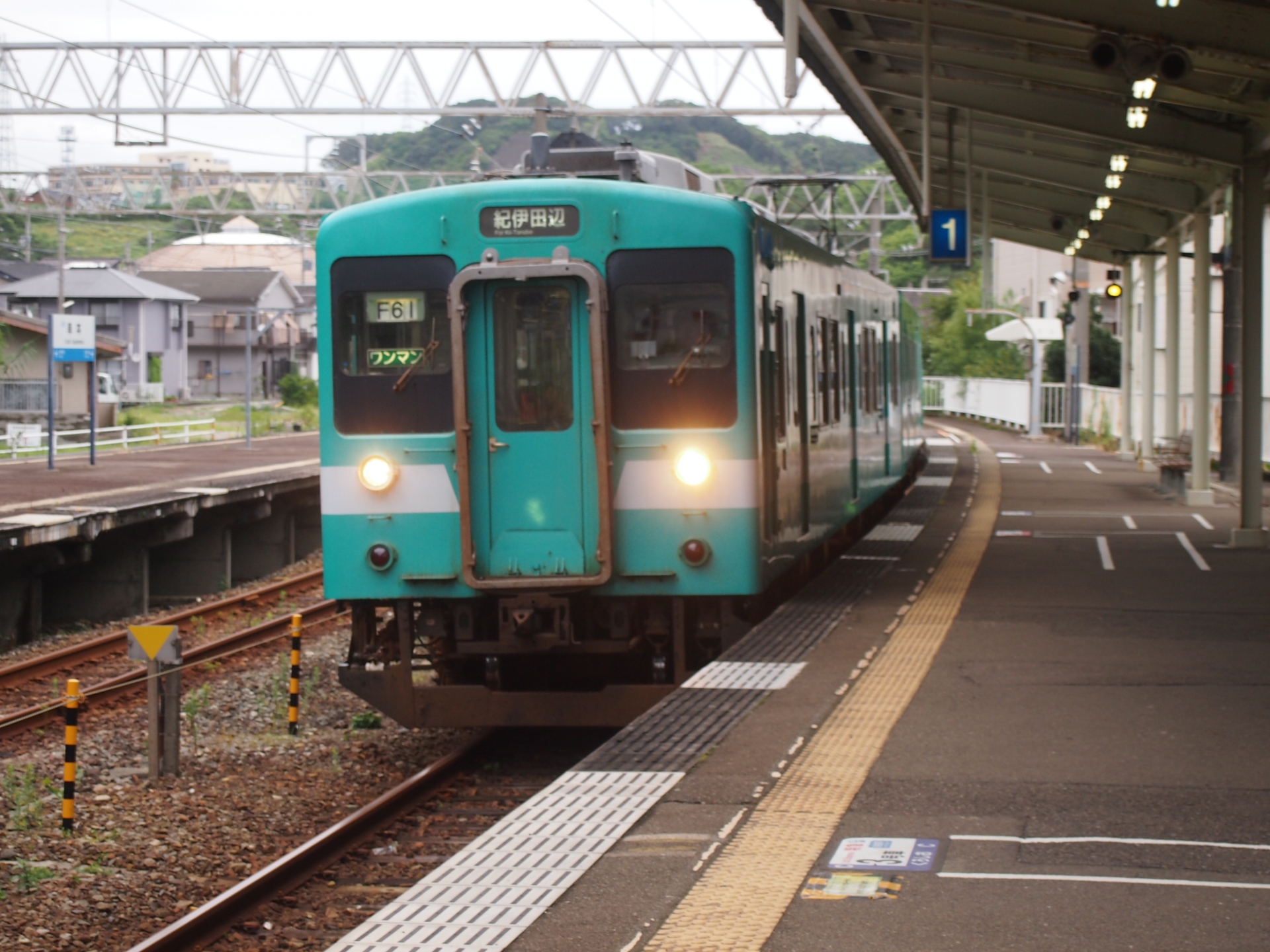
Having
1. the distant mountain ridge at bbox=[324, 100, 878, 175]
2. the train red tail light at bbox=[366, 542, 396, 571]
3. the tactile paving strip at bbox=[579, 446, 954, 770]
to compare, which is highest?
the distant mountain ridge at bbox=[324, 100, 878, 175]

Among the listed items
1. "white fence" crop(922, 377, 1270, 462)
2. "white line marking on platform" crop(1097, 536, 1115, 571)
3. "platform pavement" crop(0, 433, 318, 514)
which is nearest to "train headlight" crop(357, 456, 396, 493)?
"white line marking on platform" crop(1097, 536, 1115, 571)

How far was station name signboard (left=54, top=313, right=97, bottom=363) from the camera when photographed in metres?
25.7

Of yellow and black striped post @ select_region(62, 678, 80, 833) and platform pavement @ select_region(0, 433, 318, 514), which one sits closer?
yellow and black striped post @ select_region(62, 678, 80, 833)

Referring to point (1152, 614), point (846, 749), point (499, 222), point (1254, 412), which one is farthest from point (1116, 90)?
point (846, 749)

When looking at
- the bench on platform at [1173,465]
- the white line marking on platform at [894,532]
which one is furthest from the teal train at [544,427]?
the bench on platform at [1173,465]

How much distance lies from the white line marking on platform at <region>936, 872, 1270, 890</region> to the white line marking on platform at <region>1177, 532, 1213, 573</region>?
8626mm

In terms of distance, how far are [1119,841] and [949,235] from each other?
1516 cm

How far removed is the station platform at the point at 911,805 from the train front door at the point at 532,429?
41.9 inches

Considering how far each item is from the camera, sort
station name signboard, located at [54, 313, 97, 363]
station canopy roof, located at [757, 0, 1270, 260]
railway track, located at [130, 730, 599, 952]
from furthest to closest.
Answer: station name signboard, located at [54, 313, 97, 363], station canopy roof, located at [757, 0, 1270, 260], railway track, located at [130, 730, 599, 952]

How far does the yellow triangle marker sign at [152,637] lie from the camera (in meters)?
8.60

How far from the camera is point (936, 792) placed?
5719 millimetres

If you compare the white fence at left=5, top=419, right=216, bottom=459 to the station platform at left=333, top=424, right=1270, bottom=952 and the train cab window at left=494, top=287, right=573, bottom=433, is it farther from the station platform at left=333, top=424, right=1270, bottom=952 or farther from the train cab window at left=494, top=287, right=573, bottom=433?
the station platform at left=333, top=424, right=1270, bottom=952

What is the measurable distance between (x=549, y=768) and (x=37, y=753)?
3265 millimetres

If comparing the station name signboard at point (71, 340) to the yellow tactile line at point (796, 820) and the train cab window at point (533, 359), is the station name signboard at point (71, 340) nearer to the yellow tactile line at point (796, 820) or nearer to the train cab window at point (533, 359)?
the train cab window at point (533, 359)
